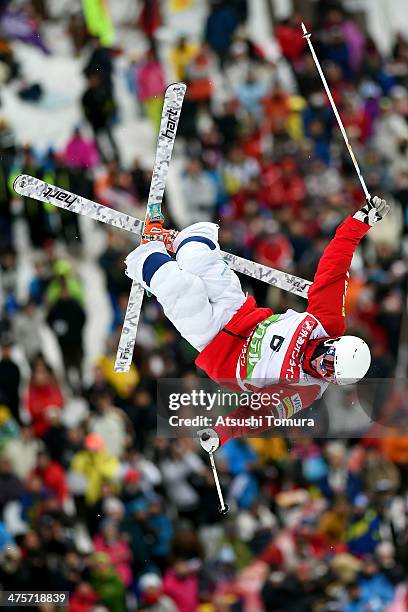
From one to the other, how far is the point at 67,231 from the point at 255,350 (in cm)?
771

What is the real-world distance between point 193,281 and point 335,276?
0.92 meters

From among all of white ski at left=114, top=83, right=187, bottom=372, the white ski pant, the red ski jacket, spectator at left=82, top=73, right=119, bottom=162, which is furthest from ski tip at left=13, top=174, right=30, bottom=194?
spectator at left=82, top=73, right=119, bottom=162

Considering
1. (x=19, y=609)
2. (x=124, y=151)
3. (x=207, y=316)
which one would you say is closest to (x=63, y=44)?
(x=124, y=151)

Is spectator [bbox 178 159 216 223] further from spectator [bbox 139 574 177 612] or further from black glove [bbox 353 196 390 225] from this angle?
black glove [bbox 353 196 390 225]

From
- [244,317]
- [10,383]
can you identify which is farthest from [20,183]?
[10,383]

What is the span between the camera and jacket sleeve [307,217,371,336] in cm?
974

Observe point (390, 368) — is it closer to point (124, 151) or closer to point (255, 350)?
point (124, 151)

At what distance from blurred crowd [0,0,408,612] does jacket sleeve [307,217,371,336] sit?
6.62ft

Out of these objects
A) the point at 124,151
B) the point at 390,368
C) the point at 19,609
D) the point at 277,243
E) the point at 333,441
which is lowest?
the point at 19,609

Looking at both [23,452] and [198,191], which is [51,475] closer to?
[23,452]

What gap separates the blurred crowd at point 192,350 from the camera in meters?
14.1

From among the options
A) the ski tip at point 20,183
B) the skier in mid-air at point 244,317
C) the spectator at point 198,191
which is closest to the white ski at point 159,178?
the skier in mid-air at point 244,317

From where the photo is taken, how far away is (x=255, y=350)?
988 centimetres

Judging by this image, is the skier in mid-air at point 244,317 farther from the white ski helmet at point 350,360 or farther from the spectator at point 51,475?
the spectator at point 51,475
